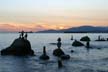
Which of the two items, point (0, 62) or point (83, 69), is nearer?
point (83, 69)

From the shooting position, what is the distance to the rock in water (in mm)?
65938

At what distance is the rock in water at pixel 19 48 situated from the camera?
65938 millimetres

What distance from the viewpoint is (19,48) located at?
66.2 m

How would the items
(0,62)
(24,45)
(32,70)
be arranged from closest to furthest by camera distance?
(32,70) < (0,62) < (24,45)

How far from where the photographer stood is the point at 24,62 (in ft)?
193

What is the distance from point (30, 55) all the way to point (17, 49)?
3.89m

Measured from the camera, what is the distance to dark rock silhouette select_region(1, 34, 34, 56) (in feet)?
216

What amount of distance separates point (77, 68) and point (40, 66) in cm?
666

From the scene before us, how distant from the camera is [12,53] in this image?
67.8m

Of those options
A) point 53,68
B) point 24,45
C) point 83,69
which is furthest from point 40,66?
point 24,45

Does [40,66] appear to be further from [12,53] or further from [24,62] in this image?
[12,53]

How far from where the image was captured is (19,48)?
6619 cm

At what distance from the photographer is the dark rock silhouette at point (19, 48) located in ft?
216

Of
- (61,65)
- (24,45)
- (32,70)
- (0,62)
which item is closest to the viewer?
(32,70)
